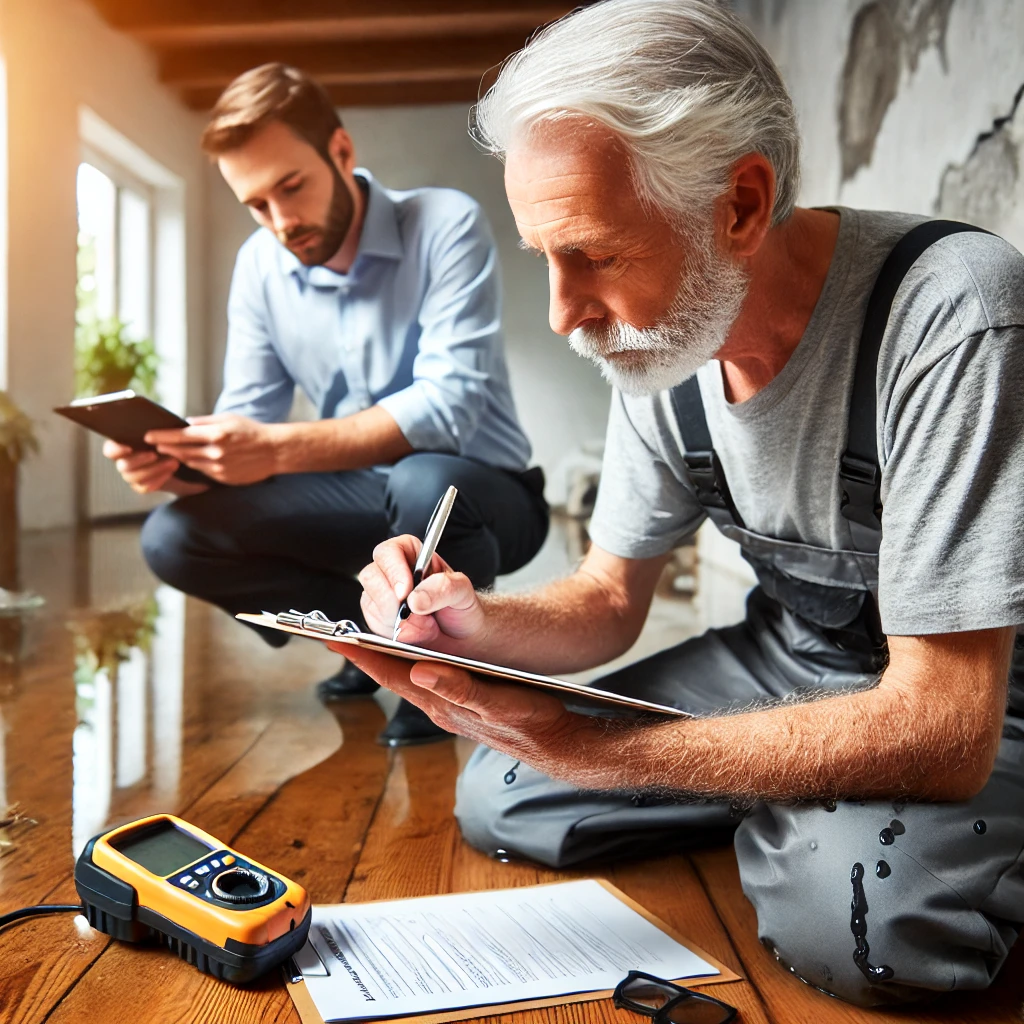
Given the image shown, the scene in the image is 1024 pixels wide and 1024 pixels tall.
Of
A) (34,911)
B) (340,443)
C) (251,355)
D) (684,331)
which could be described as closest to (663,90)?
(684,331)

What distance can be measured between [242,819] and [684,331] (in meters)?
0.84

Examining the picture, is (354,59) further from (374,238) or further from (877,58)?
(374,238)

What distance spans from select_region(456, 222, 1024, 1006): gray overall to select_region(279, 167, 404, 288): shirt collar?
119cm

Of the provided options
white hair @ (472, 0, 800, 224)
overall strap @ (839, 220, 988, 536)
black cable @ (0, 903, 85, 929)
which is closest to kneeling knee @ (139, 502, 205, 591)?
black cable @ (0, 903, 85, 929)

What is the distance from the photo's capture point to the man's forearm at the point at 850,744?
899 millimetres

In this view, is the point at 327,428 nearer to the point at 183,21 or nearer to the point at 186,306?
the point at 186,306

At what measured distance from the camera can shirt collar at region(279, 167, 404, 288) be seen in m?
2.25

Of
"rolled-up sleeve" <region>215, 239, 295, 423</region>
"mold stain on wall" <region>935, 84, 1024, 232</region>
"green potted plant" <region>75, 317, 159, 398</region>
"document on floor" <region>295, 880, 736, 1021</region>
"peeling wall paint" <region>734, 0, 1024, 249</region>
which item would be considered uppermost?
"peeling wall paint" <region>734, 0, 1024, 249</region>

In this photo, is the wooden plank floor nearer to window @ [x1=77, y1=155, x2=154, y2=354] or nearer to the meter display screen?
the meter display screen

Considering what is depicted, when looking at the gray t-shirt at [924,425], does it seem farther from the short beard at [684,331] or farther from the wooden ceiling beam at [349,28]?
the wooden ceiling beam at [349,28]

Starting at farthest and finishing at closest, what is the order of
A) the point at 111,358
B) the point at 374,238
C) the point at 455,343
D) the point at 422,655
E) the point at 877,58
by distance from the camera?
1. the point at 111,358
2. the point at 877,58
3. the point at 374,238
4. the point at 455,343
5. the point at 422,655

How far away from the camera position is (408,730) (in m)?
1.78

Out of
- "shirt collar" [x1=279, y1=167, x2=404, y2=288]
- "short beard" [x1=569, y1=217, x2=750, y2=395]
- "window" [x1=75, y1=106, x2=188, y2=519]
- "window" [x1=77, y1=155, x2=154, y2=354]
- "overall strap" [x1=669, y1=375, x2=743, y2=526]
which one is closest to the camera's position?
"short beard" [x1=569, y1=217, x2=750, y2=395]

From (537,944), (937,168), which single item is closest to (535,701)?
(537,944)
